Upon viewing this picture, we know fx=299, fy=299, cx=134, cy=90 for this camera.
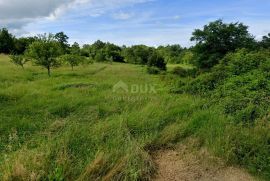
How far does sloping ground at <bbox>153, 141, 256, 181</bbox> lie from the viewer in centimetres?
459

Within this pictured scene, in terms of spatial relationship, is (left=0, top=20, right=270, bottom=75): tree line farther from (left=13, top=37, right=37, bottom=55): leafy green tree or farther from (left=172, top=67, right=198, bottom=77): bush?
(left=172, top=67, right=198, bottom=77): bush

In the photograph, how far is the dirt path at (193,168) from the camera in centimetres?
459

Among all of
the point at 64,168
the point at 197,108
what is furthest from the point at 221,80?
the point at 64,168

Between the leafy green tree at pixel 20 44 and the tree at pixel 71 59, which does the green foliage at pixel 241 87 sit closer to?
the tree at pixel 71 59

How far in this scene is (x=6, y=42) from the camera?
42.5 metres

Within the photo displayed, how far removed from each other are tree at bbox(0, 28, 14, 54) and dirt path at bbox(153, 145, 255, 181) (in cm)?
4167

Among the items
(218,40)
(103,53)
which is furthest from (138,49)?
(218,40)

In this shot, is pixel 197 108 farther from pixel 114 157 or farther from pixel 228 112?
pixel 114 157

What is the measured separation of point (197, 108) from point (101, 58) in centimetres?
4100

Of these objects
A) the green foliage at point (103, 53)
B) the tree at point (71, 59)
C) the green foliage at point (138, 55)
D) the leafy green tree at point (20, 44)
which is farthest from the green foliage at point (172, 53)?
the tree at point (71, 59)

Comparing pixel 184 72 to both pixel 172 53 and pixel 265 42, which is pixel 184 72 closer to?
pixel 265 42

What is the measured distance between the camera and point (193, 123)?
6469 mm

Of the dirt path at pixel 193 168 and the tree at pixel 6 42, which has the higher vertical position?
the tree at pixel 6 42

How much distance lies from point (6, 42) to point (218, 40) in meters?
29.1
